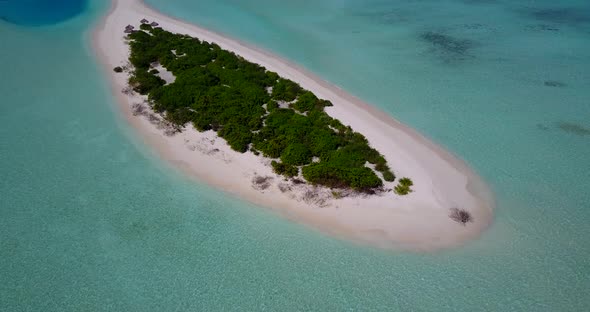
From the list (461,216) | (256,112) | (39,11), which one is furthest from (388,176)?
(39,11)

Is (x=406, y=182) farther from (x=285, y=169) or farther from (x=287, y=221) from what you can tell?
(x=287, y=221)

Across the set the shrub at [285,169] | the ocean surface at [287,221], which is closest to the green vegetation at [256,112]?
the shrub at [285,169]

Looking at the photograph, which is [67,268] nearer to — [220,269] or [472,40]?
[220,269]

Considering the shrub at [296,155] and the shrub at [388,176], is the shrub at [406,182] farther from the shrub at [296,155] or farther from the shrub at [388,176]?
the shrub at [296,155]

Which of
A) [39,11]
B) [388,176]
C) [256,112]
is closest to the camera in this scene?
[388,176]

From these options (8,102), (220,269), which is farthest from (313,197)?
(8,102)

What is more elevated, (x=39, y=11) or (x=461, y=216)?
(x=461, y=216)

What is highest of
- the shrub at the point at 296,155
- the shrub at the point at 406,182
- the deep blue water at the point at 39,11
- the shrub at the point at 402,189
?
the shrub at the point at 406,182
